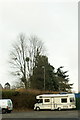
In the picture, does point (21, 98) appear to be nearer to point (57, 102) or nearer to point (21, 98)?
point (21, 98)

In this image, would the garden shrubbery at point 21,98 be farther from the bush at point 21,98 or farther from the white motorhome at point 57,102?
the white motorhome at point 57,102

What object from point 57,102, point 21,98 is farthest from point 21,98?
point 57,102

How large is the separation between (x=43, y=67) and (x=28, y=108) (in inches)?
530

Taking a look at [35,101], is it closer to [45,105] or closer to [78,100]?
[45,105]

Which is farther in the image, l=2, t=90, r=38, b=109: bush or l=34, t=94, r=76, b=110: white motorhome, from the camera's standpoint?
l=2, t=90, r=38, b=109: bush

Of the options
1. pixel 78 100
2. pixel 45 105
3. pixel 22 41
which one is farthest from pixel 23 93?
pixel 22 41

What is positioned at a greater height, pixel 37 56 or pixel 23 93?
pixel 37 56

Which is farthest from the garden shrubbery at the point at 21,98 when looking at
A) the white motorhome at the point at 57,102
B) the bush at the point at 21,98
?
the white motorhome at the point at 57,102

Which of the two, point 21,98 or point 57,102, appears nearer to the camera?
point 57,102

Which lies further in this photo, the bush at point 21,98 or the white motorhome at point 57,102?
the bush at point 21,98

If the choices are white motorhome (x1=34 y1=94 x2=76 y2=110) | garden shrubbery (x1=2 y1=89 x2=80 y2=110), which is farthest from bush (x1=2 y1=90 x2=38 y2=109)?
white motorhome (x1=34 y1=94 x2=76 y2=110)

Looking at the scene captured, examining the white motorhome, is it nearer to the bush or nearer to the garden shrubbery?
the garden shrubbery

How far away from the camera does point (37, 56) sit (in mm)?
45656

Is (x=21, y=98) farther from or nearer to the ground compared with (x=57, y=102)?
farther from the ground
